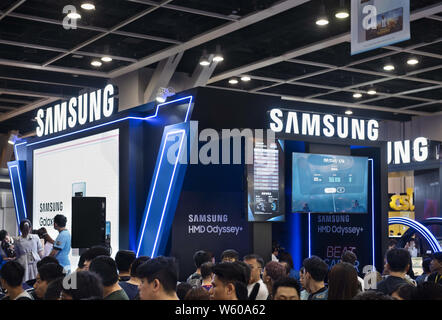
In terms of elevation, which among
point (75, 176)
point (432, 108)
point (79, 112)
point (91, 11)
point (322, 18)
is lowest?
point (75, 176)

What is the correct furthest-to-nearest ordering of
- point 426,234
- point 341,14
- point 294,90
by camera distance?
point 294,90
point 426,234
point 341,14

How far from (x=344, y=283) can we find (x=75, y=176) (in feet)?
24.1

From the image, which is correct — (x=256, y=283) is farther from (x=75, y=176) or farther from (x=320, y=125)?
(x=75, y=176)

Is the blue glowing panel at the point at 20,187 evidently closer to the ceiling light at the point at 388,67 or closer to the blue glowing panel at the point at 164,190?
the blue glowing panel at the point at 164,190

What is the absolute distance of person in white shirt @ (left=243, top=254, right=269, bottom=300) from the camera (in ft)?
A: 16.5

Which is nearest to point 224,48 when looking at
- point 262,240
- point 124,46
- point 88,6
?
point 124,46

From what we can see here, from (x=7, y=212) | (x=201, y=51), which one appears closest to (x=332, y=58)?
(x=201, y=51)

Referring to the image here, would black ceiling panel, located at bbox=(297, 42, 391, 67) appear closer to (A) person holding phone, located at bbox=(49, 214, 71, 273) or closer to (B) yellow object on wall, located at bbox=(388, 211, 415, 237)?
(A) person holding phone, located at bbox=(49, 214, 71, 273)

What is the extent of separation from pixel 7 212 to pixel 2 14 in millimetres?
13521

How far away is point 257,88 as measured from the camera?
15492mm

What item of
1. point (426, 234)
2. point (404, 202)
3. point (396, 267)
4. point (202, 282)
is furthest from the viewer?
point (404, 202)

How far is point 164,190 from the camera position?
346 inches

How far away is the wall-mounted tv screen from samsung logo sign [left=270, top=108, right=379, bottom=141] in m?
0.49

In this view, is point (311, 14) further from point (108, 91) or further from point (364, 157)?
point (108, 91)
